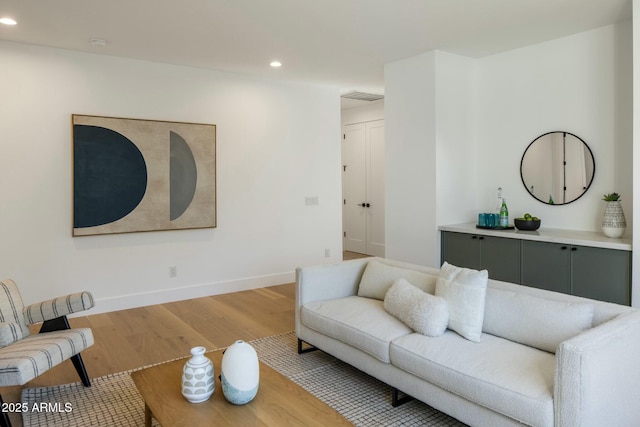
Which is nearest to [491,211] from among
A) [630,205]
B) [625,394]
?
[630,205]

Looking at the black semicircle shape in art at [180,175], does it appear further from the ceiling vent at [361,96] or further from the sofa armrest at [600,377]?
the sofa armrest at [600,377]

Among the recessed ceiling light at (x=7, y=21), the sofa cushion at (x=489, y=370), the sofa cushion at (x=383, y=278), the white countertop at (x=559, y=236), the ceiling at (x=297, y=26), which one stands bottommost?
the sofa cushion at (x=489, y=370)

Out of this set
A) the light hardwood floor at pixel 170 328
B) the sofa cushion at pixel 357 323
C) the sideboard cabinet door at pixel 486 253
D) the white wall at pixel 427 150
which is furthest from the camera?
the white wall at pixel 427 150

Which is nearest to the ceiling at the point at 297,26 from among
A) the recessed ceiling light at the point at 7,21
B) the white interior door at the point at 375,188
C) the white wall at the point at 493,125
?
the recessed ceiling light at the point at 7,21

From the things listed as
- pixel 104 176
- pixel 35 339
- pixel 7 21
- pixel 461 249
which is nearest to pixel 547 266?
pixel 461 249

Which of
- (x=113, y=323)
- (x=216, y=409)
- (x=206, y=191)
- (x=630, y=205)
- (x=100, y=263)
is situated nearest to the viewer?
(x=216, y=409)

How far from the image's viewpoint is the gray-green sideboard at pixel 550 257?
11.1 feet

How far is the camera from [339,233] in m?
6.35

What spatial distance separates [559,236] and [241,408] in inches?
117

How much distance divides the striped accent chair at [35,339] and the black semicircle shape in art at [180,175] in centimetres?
207

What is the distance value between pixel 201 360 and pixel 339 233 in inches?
173

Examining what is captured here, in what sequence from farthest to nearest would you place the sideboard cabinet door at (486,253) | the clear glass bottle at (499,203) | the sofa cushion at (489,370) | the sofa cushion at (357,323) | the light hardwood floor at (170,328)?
the clear glass bottle at (499,203) → the sideboard cabinet door at (486,253) → the light hardwood floor at (170,328) → the sofa cushion at (357,323) → the sofa cushion at (489,370)

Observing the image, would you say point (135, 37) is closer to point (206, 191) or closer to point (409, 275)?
point (206, 191)

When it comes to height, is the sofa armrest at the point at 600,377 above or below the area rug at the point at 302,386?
above
